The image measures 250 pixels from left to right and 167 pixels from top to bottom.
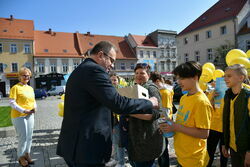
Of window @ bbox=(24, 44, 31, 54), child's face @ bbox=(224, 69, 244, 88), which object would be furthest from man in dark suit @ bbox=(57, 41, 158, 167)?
window @ bbox=(24, 44, 31, 54)

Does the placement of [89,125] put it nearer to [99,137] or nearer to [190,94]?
[99,137]

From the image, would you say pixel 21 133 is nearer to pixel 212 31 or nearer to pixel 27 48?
pixel 212 31

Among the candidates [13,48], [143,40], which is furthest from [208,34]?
[13,48]

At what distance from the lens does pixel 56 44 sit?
120ft

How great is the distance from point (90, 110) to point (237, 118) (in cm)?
173

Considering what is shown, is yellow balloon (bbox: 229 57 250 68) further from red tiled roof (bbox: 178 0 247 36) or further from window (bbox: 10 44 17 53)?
window (bbox: 10 44 17 53)

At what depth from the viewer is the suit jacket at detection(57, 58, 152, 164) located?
1643mm

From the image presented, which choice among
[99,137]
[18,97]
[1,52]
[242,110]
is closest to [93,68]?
[99,137]

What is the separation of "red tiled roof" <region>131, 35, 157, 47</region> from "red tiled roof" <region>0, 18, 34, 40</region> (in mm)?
20687

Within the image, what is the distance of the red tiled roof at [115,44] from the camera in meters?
38.6

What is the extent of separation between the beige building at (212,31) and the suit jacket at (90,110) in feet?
90.8

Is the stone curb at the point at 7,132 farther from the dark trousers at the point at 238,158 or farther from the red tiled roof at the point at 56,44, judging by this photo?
the red tiled roof at the point at 56,44

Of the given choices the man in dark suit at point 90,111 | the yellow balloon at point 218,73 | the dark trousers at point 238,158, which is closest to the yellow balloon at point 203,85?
the yellow balloon at point 218,73

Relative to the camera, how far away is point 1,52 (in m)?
31.3
